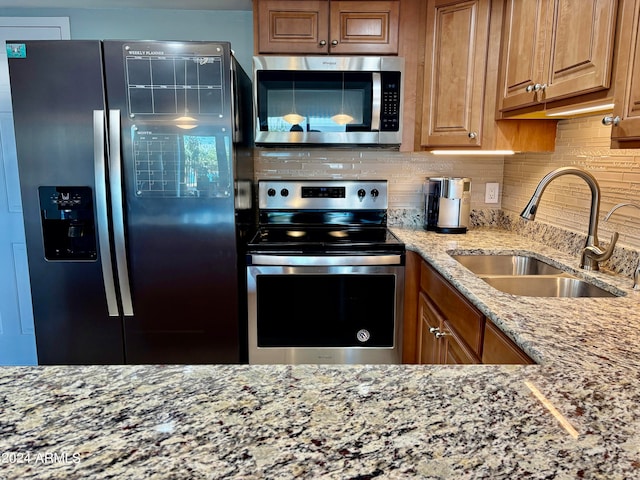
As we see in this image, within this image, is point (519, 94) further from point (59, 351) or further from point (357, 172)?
point (59, 351)

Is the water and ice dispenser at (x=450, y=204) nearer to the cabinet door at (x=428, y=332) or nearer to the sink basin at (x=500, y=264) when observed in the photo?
the sink basin at (x=500, y=264)

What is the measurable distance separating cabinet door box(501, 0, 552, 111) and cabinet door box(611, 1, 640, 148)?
0.46 meters

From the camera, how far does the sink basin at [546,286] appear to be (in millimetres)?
1544

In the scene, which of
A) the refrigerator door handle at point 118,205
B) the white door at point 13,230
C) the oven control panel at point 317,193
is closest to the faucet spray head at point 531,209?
the oven control panel at point 317,193

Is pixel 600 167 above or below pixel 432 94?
below

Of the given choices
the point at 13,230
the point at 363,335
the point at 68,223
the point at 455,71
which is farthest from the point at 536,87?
the point at 13,230

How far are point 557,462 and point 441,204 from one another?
1.95 meters

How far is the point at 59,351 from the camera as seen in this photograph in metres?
2.09

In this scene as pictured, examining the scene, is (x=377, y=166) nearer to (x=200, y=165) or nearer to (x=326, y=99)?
(x=326, y=99)

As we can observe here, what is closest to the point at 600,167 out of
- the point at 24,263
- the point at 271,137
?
the point at 271,137

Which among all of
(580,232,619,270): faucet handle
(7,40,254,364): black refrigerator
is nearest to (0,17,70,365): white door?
(7,40,254,364): black refrigerator

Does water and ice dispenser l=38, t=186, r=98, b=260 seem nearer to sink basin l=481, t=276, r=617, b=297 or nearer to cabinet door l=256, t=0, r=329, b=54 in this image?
cabinet door l=256, t=0, r=329, b=54

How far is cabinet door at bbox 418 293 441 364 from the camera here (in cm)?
180

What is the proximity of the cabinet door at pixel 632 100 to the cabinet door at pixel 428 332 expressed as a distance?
916 mm
